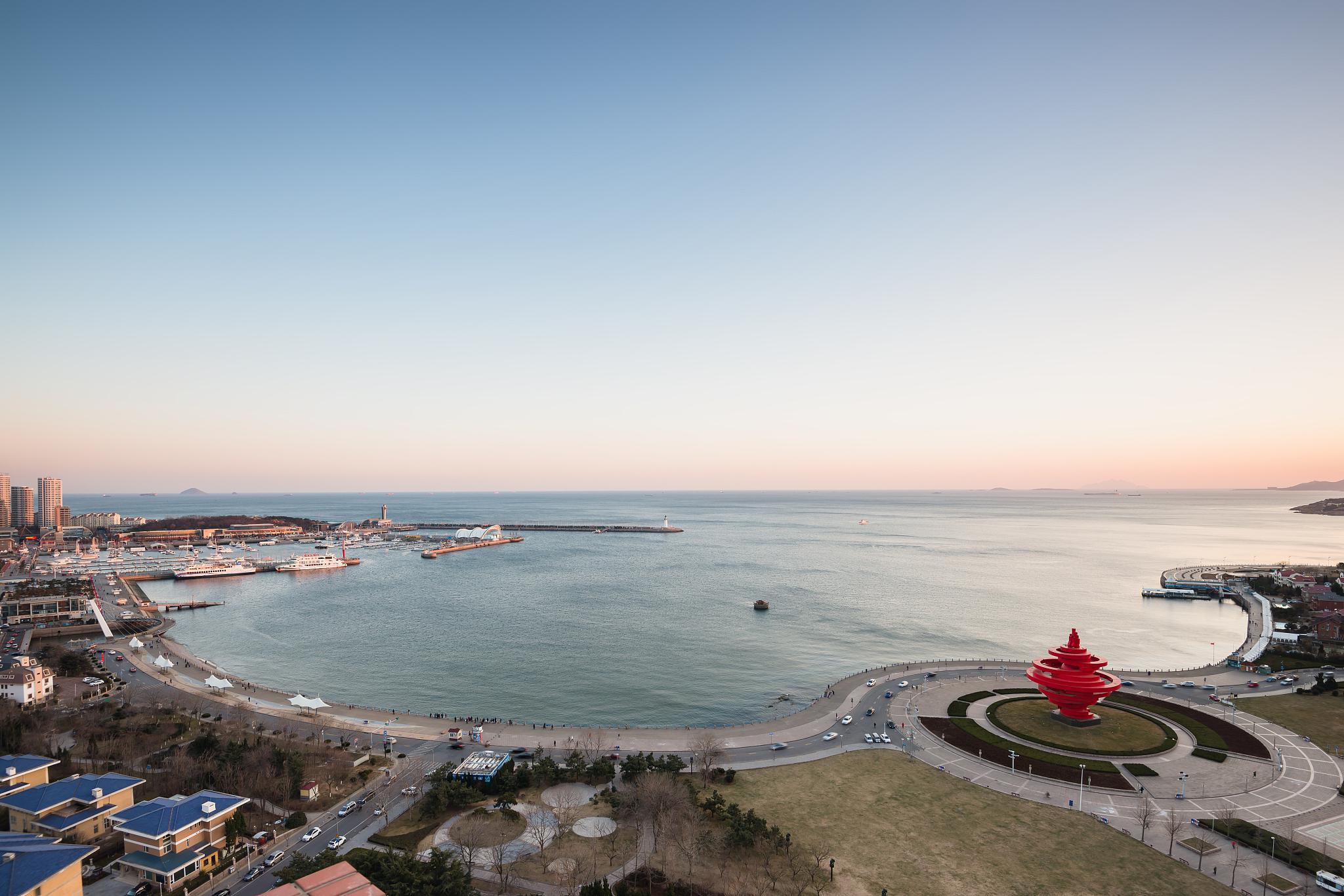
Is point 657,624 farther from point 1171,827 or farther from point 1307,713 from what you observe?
point 1307,713

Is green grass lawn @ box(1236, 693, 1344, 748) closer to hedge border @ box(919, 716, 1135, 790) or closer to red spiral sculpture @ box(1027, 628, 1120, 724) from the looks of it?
red spiral sculpture @ box(1027, 628, 1120, 724)

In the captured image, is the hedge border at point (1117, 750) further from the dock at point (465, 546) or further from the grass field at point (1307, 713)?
the dock at point (465, 546)

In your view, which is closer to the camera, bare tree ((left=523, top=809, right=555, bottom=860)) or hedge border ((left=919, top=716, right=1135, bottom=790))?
bare tree ((left=523, top=809, right=555, bottom=860))

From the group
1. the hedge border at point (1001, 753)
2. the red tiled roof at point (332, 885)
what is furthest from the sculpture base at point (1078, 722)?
the red tiled roof at point (332, 885)

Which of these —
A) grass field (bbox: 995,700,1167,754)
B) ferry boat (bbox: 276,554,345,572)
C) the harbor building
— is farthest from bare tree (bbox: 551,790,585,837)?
ferry boat (bbox: 276,554,345,572)

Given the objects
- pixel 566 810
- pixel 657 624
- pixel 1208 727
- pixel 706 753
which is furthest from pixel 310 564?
pixel 1208 727
